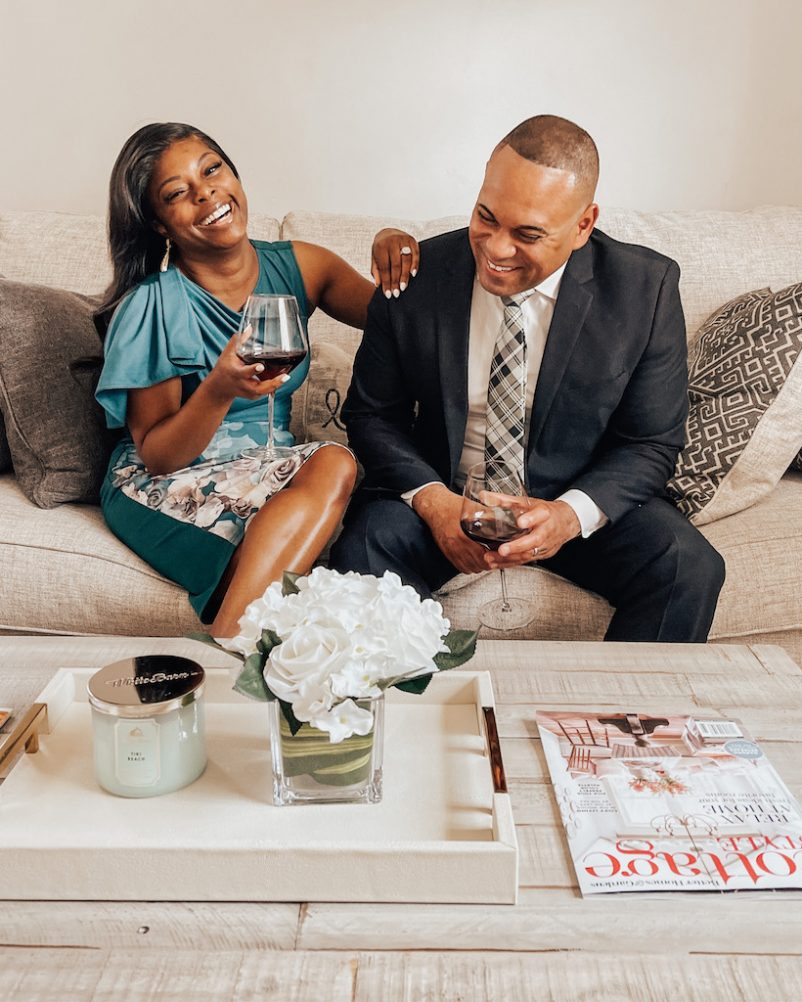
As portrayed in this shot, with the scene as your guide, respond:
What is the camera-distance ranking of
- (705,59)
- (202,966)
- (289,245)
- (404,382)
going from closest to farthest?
1. (202,966)
2. (404,382)
3. (289,245)
4. (705,59)

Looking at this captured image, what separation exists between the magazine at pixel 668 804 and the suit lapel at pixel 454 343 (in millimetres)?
817

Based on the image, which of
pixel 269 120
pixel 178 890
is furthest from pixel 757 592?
pixel 269 120

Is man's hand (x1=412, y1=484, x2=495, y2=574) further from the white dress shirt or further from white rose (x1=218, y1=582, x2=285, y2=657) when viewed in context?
white rose (x1=218, y1=582, x2=285, y2=657)

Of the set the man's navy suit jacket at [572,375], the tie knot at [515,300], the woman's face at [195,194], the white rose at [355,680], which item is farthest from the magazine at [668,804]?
the woman's face at [195,194]

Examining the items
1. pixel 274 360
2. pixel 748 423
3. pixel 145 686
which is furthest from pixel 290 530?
pixel 748 423

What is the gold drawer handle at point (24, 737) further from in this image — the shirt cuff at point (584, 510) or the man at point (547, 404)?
the shirt cuff at point (584, 510)

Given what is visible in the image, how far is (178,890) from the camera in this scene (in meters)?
0.92

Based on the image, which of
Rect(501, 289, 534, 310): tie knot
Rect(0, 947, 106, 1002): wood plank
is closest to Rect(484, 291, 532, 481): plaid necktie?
Rect(501, 289, 534, 310): tie knot

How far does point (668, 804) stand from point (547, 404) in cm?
101

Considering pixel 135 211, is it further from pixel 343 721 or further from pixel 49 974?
pixel 49 974

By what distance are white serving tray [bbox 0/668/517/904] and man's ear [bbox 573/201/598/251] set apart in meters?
0.93

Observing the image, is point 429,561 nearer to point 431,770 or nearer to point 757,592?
point 757,592

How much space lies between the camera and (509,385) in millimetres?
1929

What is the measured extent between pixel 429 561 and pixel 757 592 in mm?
621
